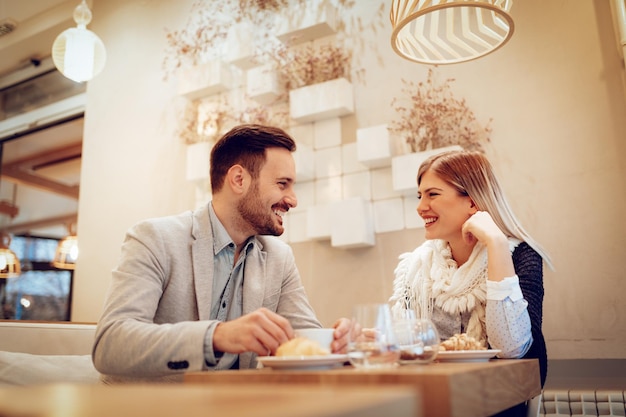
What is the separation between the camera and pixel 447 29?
2303 mm

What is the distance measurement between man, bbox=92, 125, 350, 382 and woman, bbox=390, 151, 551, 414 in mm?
458

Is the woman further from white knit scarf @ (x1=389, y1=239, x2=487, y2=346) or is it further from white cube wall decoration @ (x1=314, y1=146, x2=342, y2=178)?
white cube wall decoration @ (x1=314, y1=146, x2=342, y2=178)

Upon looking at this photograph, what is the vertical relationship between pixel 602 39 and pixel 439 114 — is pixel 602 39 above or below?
above

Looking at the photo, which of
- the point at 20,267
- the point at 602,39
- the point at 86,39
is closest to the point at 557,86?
the point at 602,39

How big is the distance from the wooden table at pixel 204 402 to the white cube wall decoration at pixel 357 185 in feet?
8.08

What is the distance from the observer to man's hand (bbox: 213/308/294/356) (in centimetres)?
108

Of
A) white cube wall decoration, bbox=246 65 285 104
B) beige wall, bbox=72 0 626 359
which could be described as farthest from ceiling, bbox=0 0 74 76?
beige wall, bbox=72 0 626 359

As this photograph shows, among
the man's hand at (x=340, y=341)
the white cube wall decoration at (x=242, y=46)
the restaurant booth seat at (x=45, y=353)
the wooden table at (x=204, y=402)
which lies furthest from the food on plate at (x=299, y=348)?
the white cube wall decoration at (x=242, y=46)

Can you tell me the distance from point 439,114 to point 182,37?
2.19 m

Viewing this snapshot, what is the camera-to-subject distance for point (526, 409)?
1.44 m

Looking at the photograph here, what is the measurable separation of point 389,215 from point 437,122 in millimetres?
546

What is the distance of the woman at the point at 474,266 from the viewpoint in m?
1.57

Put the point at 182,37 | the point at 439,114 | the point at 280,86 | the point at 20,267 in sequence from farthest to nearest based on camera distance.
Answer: the point at 20,267 → the point at 182,37 → the point at 280,86 → the point at 439,114

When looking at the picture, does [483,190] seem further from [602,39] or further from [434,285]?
[602,39]
